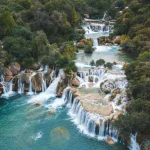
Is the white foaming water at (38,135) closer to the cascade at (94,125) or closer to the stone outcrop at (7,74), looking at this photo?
the cascade at (94,125)

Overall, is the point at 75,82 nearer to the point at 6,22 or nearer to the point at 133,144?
the point at 133,144

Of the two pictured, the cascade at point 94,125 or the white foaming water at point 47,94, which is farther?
the white foaming water at point 47,94

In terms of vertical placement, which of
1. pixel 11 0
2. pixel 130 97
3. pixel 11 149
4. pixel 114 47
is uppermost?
pixel 11 0

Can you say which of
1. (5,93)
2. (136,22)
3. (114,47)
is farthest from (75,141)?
(136,22)

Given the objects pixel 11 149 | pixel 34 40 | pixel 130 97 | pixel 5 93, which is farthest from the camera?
pixel 34 40

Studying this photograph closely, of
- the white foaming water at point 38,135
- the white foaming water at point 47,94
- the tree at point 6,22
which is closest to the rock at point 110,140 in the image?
the white foaming water at point 38,135

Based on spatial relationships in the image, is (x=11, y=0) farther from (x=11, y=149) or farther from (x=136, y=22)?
(x=11, y=149)
